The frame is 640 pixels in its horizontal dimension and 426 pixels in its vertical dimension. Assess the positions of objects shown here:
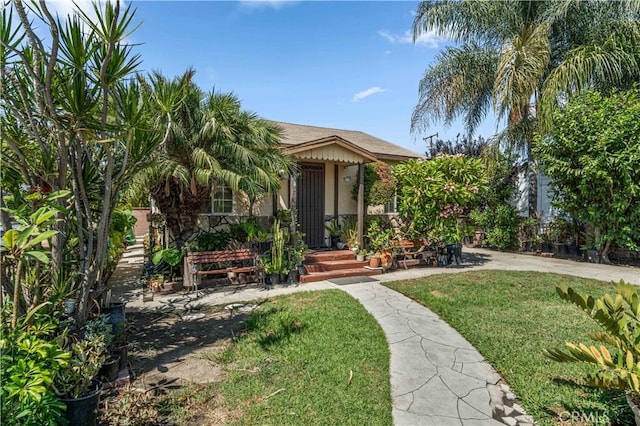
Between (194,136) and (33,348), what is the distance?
19.5ft

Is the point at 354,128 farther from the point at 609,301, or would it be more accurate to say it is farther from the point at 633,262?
the point at 609,301

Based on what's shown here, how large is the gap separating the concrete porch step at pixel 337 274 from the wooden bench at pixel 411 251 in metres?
1.14

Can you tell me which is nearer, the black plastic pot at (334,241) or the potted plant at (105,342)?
the potted plant at (105,342)

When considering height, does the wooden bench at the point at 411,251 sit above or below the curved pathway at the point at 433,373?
above

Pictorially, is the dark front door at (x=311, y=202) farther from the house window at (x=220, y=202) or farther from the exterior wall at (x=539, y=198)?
the exterior wall at (x=539, y=198)

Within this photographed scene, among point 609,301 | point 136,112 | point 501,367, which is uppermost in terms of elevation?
point 136,112

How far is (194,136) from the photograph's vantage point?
7.61 metres

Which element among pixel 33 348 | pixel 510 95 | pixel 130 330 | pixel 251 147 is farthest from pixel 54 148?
pixel 510 95

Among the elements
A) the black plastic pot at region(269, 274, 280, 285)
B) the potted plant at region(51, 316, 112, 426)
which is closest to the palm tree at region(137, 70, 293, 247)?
the black plastic pot at region(269, 274, 280, 285)

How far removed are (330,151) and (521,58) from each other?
27.2 feet

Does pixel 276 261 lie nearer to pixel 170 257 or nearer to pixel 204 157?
pixel 170 257

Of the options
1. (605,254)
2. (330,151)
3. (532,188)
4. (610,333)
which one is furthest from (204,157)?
(532,188)

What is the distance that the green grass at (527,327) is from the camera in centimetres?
331

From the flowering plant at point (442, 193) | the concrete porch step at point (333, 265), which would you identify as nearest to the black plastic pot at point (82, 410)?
the concrete porch step at point (333, 265)
